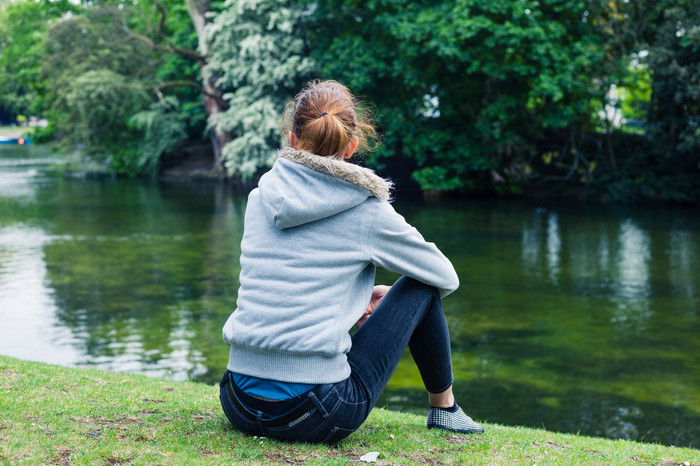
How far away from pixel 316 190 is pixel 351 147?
10.4 inches

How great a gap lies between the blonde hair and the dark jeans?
632 millimetres

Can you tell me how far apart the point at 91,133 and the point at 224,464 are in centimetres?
2984

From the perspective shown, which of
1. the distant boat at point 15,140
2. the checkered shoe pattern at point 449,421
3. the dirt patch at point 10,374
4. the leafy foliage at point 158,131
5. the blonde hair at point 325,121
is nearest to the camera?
the blonde hair at point 325,121

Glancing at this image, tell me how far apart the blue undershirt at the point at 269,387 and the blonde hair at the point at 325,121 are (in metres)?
0.89

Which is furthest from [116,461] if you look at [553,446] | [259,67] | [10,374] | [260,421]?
[259,67]

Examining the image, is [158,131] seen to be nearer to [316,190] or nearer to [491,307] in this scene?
[491,307]

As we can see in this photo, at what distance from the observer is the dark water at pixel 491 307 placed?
6.63 meters

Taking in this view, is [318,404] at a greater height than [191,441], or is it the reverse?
[318,404]

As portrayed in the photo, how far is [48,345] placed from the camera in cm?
784

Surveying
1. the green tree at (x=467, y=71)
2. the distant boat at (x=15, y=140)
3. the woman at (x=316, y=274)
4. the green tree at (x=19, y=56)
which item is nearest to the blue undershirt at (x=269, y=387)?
the woman at (x=316, y=274)

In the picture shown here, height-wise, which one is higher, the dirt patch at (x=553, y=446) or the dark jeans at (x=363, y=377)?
the dark jeans at (x=363, y=377)

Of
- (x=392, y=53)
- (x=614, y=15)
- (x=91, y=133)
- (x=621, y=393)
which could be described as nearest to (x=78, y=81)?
(x=91, y=133)

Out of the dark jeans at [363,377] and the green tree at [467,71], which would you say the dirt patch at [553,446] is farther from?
the green tree at [467,71]

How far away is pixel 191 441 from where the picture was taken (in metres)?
3.14
